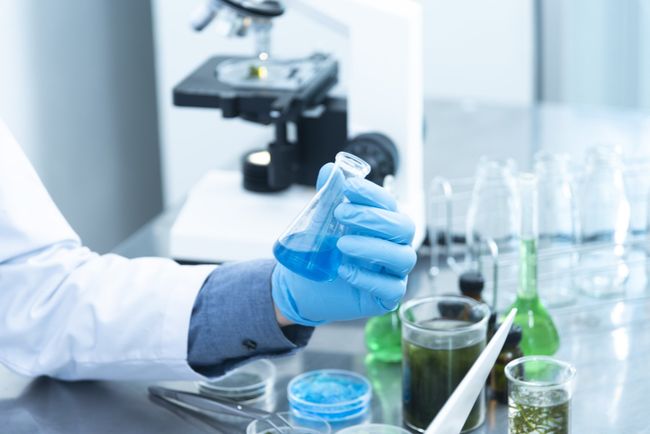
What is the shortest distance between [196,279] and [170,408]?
0.60 ft

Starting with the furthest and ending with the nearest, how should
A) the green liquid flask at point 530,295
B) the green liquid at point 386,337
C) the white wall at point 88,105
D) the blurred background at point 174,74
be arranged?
the blurred background at point 174,74 → the white wall at point 88,105 → the green liquid at point 386,337 → the green liquid flask at point 530,295

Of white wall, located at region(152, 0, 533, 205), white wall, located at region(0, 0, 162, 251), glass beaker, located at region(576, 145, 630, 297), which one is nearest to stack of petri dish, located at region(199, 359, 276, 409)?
glass beaker, located at region(576, 145, 630, 297)

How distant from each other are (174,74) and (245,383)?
1981 millimetres

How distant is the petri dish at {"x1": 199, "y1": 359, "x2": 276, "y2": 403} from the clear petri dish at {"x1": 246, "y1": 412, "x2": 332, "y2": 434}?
0.30ft

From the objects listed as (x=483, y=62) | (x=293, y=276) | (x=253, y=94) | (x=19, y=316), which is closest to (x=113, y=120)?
(x=483, y=62)

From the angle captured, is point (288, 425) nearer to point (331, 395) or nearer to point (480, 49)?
point (331, 395)

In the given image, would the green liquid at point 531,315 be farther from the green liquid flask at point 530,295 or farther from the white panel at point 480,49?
the white panel at point 480,49

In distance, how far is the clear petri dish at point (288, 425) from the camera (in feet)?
4.07

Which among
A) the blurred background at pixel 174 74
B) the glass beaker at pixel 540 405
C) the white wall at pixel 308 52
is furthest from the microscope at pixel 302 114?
the white wall at pixel 308 52

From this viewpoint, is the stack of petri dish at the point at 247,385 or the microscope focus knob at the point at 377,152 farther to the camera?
the microscope focus knob at the point at 377,152

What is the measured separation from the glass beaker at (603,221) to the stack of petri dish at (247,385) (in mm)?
527

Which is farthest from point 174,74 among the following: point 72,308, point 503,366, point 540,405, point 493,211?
point 540,405

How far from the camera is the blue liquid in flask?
3.66 ft

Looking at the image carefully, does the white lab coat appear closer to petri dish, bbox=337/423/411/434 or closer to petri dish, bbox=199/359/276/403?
petri dish, bbox=199/359/276/403
